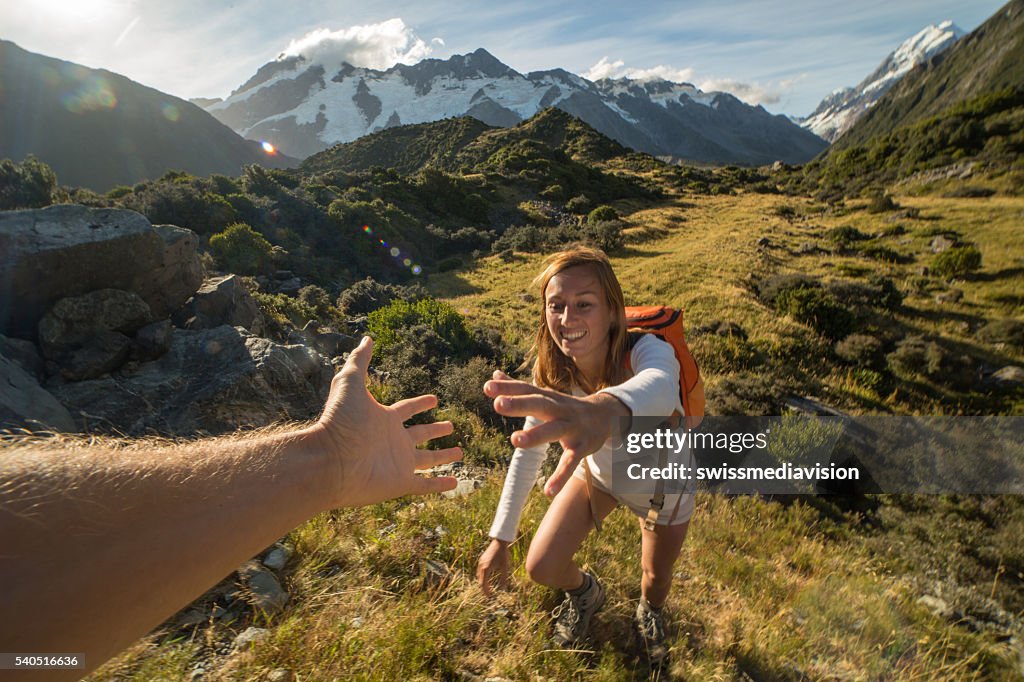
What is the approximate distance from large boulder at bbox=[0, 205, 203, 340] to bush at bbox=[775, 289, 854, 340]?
13.4m

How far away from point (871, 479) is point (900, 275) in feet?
37.4

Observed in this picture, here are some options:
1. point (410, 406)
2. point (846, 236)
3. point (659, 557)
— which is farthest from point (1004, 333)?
point (410, 406)

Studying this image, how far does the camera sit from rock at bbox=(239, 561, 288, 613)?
6.91 ft

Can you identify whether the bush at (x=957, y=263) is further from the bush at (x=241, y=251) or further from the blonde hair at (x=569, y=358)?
the bush at (x=241, y=251)

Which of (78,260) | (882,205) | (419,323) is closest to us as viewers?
(78,260)

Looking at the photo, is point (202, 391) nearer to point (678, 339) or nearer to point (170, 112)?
point (678, 339)

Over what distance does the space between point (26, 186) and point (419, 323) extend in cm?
1711

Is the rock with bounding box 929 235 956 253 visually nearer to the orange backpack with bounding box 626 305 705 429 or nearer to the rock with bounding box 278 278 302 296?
the orange backpack with bounding box 626 305 705 429

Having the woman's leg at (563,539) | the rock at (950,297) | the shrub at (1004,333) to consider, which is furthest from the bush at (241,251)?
the rock at (950,297)

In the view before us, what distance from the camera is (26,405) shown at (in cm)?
366

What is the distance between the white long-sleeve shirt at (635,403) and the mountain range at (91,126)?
257ft

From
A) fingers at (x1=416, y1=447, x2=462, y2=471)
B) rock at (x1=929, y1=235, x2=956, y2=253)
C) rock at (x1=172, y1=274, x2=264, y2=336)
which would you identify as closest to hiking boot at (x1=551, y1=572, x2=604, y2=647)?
fingers at (x1=416, y1=447, x2=462, y2=471)

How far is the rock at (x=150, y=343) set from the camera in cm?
496

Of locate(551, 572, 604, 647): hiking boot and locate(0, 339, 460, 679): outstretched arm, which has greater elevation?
locate(0, 339, 460, 679): outstretched arm
